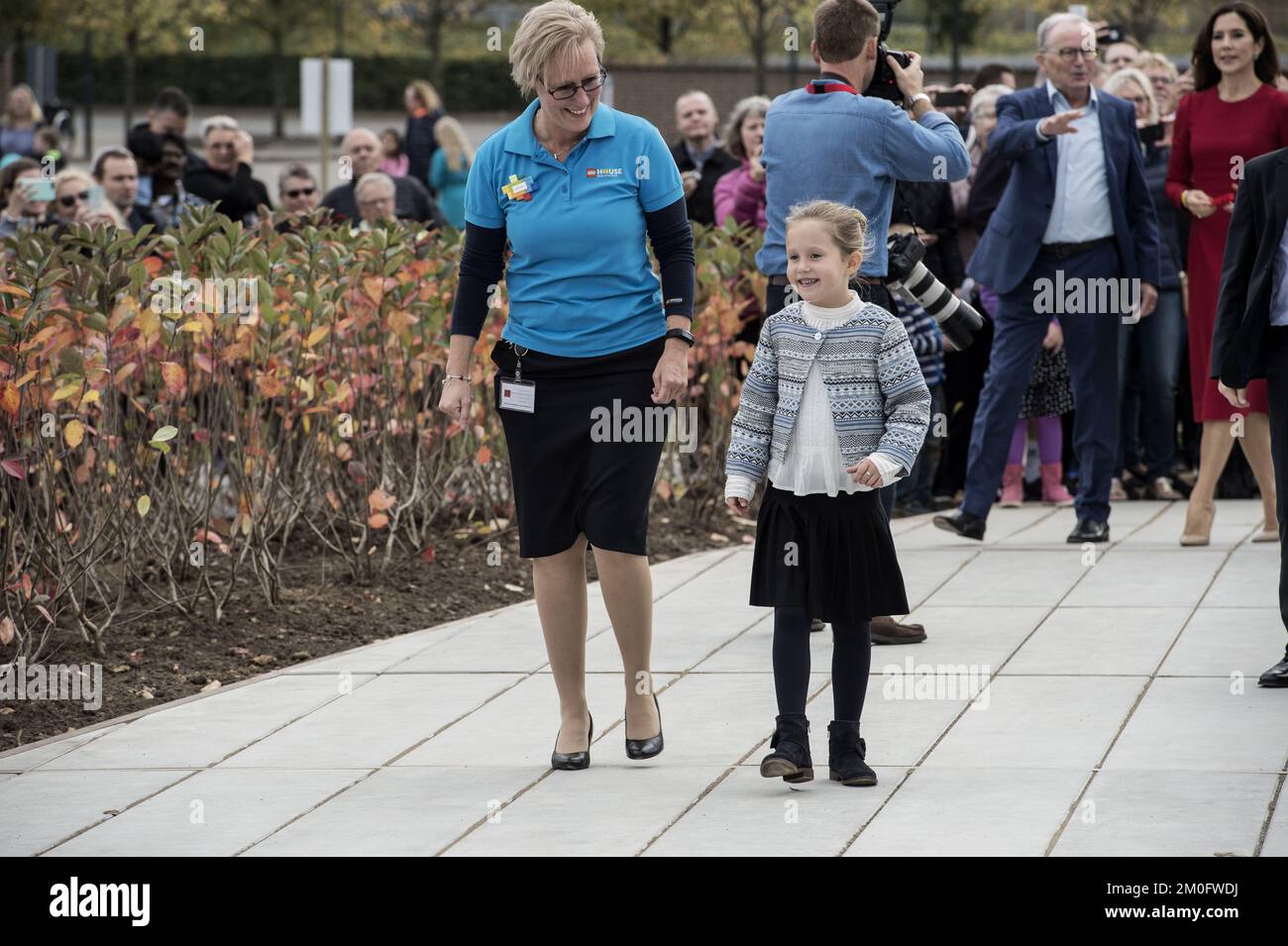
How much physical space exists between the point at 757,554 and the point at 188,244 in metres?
3.08

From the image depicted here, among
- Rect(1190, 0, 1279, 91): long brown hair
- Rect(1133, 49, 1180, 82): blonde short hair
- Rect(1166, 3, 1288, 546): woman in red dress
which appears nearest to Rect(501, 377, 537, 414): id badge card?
Rect(1166, 3, 1288, 546): woman in red dress

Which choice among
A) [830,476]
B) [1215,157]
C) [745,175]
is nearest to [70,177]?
[745,175]

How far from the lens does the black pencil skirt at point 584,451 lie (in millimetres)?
5070

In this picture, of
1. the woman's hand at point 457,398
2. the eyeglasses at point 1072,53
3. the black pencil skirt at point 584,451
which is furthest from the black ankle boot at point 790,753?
the eyeglasses at point 1072,53

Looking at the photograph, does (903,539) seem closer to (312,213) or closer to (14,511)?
(312,213)

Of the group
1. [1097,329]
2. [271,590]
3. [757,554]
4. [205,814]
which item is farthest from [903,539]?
[205,814]

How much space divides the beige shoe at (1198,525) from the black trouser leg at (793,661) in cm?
411

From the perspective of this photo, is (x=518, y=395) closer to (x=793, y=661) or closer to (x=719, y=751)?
(x=793, y=661)

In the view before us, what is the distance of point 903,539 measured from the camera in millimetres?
8930

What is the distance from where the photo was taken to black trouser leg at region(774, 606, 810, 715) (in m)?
4.93

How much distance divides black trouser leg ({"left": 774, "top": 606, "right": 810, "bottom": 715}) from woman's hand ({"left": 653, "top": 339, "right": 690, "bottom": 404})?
25.2 inches

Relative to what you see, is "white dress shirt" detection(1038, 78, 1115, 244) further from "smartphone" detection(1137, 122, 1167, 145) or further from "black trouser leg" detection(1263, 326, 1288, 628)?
"black trouser leg" detection(1263, 326, 1288, 628)

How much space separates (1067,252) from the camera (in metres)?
8.46

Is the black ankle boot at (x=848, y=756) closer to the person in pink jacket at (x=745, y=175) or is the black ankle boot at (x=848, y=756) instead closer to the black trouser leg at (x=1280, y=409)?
the black trouser leg at (x=1280, y=409)
